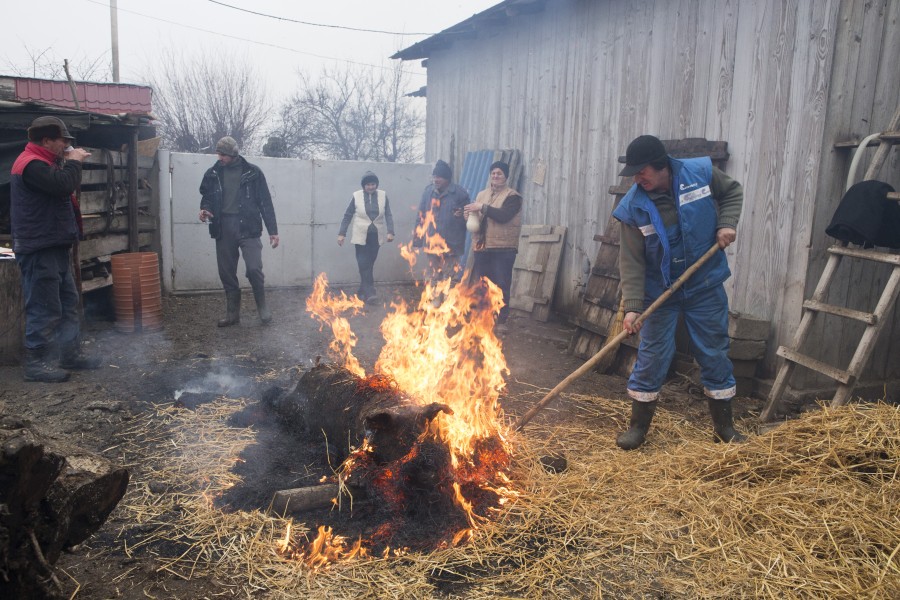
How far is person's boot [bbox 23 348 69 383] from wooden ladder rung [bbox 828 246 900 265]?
7.09 meters

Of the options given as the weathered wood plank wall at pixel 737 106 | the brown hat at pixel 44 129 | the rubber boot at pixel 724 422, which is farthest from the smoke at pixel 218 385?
the weathered wood plank wall at pixel 737 106

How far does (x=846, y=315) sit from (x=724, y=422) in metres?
1.32

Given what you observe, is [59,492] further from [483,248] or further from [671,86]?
[671,86]

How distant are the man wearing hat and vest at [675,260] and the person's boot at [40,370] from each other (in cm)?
525

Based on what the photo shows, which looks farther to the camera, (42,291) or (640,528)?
(42,291)

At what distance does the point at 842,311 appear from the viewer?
16.4 feet

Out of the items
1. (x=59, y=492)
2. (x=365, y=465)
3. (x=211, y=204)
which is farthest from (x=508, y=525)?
(x=211, y=204)

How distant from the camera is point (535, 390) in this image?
6.32m

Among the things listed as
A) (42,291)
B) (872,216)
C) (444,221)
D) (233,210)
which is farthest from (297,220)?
(872,216)

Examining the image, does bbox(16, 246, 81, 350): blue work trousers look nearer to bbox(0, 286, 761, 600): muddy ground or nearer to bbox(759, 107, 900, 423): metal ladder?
bbox(0, 286, 761, 600): muddy ground

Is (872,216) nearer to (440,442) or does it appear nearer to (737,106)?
(737,106)

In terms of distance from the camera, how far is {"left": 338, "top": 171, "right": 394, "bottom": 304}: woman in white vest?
404 inches

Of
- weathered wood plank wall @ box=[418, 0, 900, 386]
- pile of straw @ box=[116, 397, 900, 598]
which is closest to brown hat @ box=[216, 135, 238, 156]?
weathered wood plank wall @ box=[418, 0, 900, 386]

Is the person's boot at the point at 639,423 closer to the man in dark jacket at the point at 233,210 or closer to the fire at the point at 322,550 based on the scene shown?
the fire at the point at 322,550
